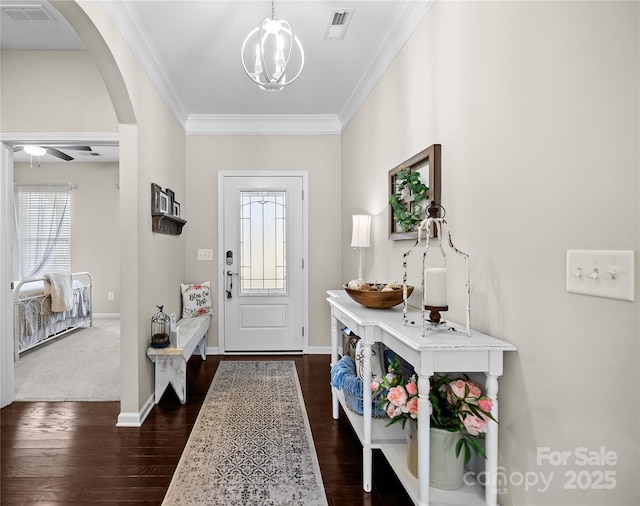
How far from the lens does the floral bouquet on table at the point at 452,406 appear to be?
1463 mm

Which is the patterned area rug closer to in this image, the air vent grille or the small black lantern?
the small black lantern

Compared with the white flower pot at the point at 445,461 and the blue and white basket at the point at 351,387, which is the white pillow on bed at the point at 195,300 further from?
the white flower pot at the point at 445,461

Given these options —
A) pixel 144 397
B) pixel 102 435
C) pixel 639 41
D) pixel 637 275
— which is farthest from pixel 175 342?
pixel 639 41

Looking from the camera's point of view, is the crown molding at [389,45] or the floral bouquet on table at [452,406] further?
the crown molding at [389,45]

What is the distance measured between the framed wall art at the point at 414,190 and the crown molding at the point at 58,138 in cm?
225

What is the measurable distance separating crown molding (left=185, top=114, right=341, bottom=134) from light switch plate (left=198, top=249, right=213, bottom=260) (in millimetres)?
1342

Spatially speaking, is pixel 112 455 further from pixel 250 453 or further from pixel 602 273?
pixel 602 273

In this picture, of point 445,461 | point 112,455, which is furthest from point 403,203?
point 112,455

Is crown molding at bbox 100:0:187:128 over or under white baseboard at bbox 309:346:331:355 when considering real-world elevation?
over

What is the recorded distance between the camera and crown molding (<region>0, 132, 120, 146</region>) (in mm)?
3033

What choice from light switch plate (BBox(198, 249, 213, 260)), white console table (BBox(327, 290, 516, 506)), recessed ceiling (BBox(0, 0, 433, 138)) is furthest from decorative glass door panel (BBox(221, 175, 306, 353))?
white console table (BBox(327, 290, 516, 506))

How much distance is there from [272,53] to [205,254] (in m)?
2.33

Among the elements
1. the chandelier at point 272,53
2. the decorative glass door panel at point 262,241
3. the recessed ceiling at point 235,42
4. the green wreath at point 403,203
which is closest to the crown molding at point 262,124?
the recessed ceiling at point 235,42

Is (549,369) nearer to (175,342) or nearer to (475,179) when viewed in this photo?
(475,179)
